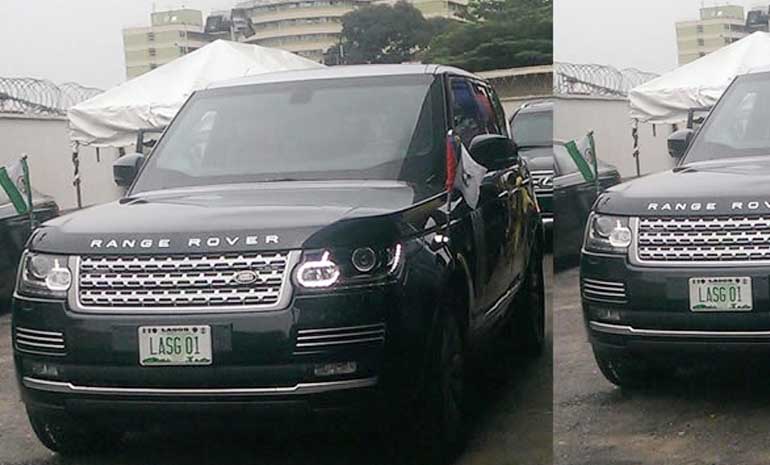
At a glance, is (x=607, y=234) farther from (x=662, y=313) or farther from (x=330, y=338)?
(x=330, y=338)

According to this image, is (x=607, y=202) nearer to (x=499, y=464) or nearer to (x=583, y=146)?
Result: (x=583, y=146)

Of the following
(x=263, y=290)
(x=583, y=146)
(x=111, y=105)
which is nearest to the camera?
(x=263, y=290)

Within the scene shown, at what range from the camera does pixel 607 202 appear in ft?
9.47

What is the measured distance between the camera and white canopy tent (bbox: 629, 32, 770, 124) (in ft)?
9.22

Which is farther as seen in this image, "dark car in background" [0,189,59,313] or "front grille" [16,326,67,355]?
"dark car in background" [0,189,59,313]

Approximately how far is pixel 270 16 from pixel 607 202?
42.2 inches

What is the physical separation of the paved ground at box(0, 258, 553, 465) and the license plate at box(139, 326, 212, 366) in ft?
1.54

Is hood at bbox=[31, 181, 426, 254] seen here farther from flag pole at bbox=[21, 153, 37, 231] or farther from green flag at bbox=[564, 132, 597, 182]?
green flag at bbox=[564, 132, 597, 182]

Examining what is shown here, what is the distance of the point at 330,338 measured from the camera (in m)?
2.79

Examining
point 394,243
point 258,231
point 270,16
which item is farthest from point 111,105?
point 394,243

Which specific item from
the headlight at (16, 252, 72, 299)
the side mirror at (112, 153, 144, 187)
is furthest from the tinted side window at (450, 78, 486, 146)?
the headlight at (16, 252, 72, 299)

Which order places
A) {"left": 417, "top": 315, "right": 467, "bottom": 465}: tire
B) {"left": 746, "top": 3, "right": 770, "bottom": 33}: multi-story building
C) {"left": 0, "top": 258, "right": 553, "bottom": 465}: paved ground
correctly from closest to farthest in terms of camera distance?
{"left": 746, "top": 3, "right": 770, "bottom": 33}: multi-story building → {"left": 417, "top": 315, "right": 467, "bottom": 465}: tire → {"left": 0, "top": 258, "right": 553, "bottom": 465}: paved ground

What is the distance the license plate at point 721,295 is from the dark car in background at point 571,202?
1.11 feet

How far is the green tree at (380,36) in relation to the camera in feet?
10.6
